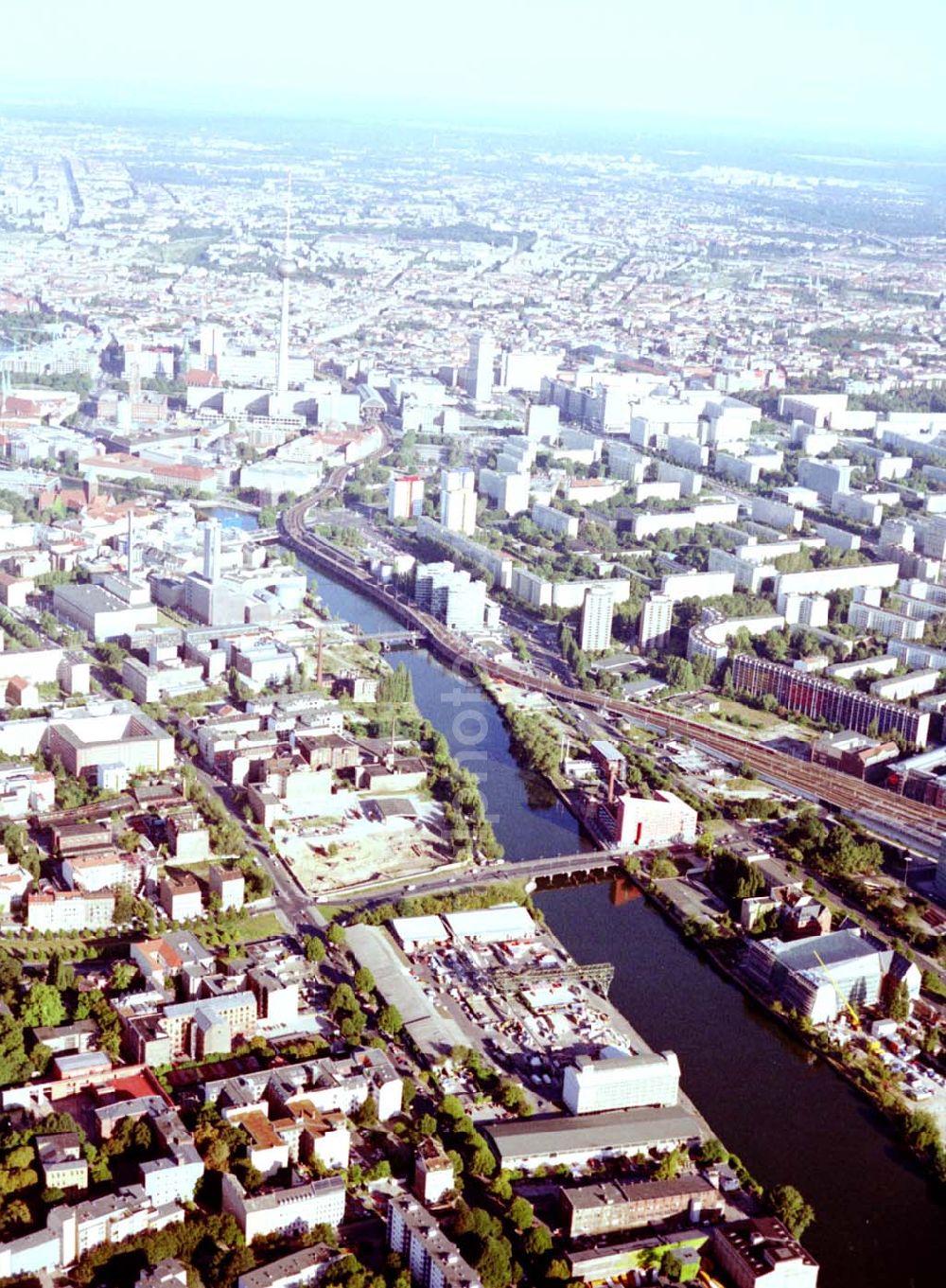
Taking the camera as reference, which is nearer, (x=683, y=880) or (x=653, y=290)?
(x=683, y=880)

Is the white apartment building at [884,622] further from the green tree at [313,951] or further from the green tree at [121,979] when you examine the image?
the green tree at [121,979]

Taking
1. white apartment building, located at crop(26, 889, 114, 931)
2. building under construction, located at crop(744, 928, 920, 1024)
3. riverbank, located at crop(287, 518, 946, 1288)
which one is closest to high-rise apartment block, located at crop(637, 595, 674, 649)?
riverbank, located at crop(287, 518, 946, 1288)

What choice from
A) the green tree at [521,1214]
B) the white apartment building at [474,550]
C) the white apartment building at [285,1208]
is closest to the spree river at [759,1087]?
the green tree at [521,1214]

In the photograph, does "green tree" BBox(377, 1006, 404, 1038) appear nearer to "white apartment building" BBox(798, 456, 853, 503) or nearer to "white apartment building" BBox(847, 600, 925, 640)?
"white apartment building" BBox(847, 600, 925, 640)

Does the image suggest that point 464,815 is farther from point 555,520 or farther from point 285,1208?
point 555,520

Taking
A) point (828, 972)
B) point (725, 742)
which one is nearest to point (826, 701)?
point (725, 742)

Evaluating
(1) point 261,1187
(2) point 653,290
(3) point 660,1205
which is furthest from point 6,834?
(2) point 653,290

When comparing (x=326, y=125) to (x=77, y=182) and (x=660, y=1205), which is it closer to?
(x=77, y=182)
